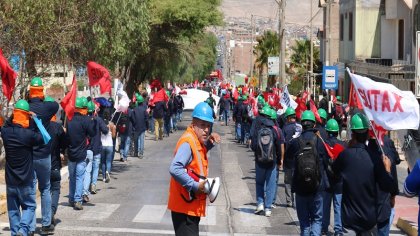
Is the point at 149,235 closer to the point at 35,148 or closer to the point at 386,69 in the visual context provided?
the point at 35,148

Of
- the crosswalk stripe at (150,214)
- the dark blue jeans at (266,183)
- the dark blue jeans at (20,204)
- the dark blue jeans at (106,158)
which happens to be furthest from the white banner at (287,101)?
the dark blue jeans at (20,204)

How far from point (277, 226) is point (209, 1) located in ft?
93.3

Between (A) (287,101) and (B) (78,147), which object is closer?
(B) (78,147)

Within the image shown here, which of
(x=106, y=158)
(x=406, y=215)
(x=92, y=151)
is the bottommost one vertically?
(x=406, y=215)

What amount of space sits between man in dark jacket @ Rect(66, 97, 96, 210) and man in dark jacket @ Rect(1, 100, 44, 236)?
9.22 ft

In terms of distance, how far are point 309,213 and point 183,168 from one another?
3.50 m

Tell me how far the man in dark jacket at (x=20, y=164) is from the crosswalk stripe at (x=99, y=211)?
2571 mm

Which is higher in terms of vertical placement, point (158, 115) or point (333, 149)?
point (333, 149)

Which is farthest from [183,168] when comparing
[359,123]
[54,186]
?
[54,186]

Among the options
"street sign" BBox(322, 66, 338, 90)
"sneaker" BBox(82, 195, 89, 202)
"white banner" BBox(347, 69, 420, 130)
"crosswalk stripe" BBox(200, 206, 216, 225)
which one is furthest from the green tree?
"white banner" BBox(347, 69, 420, 130)

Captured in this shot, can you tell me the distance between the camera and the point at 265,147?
46.5 ft

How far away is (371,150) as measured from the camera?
8984 millimetres

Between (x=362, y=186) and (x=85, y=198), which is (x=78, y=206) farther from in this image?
(x=362, y=186)

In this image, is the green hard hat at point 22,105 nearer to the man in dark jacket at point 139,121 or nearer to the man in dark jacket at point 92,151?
the man in dark jacket at point 92,151
